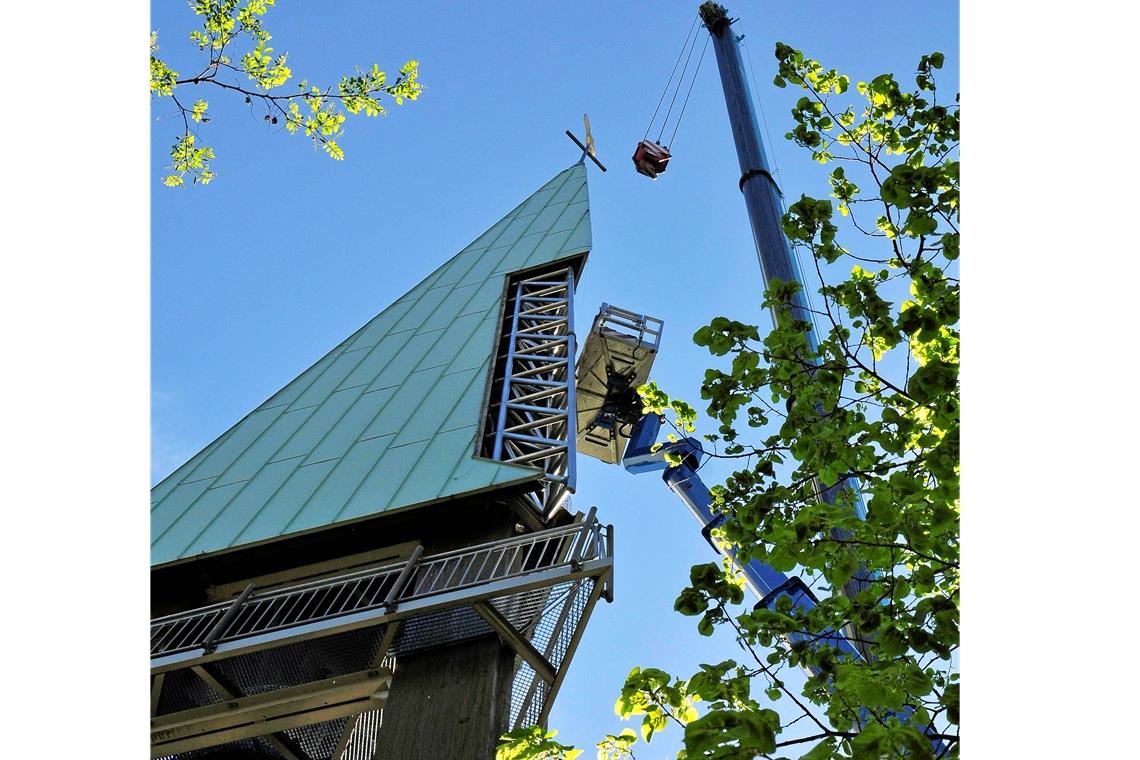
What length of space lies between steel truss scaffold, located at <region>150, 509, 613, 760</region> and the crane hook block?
23.6 m

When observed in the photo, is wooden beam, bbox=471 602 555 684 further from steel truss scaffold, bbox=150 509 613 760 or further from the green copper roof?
the green copper roof

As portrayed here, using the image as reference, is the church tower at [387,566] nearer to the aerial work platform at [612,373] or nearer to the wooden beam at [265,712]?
the wooden beam at [265,712]

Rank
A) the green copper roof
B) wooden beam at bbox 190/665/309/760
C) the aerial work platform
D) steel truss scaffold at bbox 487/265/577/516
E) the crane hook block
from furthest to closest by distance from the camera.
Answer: the crane hook block, the aerial work platform, steel truss scaffold at bbox 487/265/577/516, the green copper roof, wooden beam at bbox 190/665/309/760

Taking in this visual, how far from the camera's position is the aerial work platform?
23266 mm

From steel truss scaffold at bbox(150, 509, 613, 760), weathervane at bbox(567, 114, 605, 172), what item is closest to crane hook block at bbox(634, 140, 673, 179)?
weathervane at bbox(567, 114, 605, 172)

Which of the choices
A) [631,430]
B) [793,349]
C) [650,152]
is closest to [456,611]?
[793,349]

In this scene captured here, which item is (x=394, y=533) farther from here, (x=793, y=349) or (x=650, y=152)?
(x=650, y=152)

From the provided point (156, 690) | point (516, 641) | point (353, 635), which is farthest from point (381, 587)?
point (156, 690)

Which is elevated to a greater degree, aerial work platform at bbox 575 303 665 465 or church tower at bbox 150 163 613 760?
aerial work platform at bbox 575 303 665 465

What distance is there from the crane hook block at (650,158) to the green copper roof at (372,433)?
13.2 meters

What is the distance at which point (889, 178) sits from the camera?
7121mm

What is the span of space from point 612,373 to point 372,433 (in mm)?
10722

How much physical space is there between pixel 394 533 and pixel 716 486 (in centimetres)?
516

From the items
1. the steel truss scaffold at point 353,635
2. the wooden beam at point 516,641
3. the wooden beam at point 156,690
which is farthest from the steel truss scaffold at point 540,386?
the wooden beam at point 156,690
